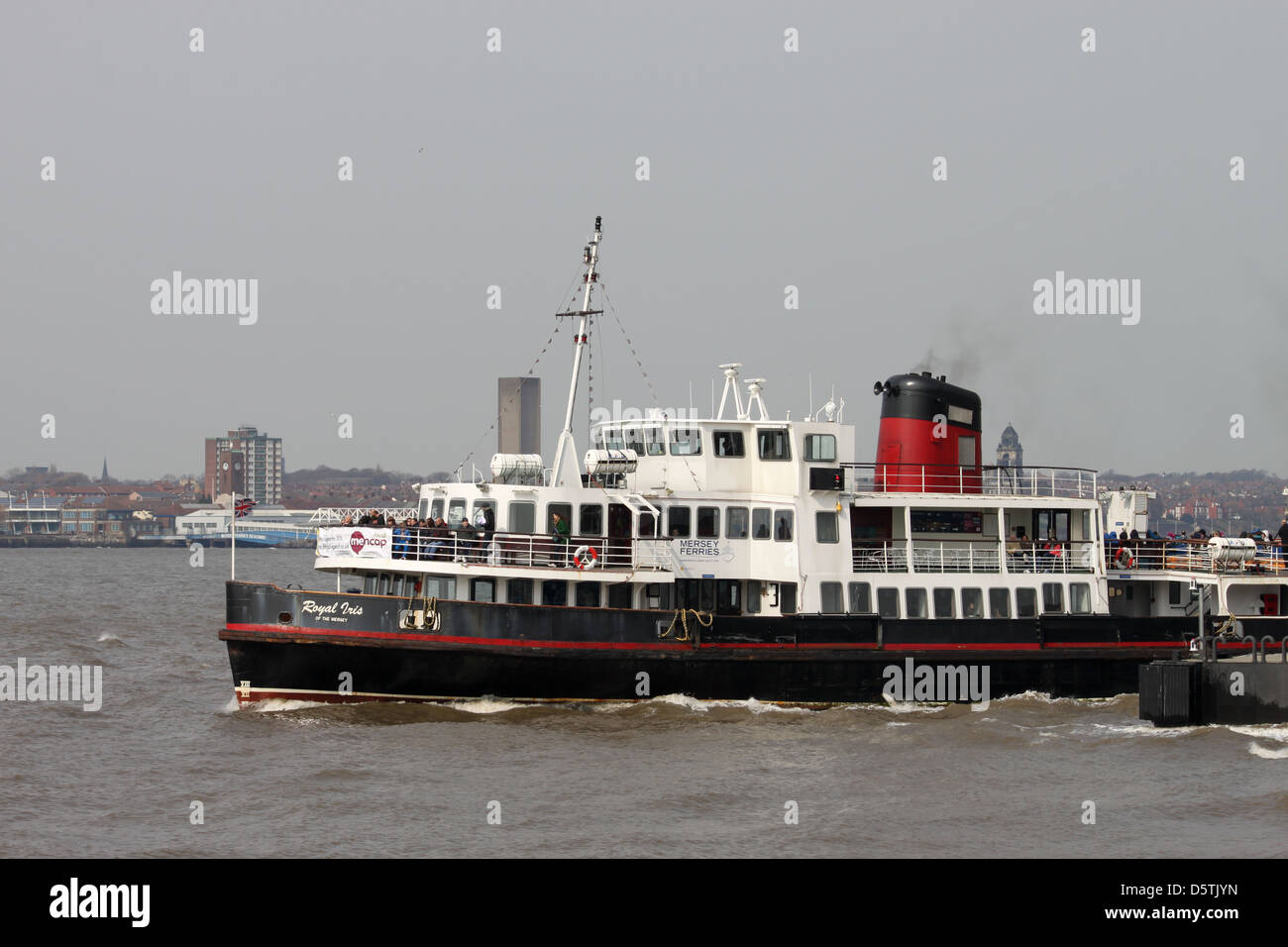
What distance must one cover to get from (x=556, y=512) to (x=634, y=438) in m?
3.03

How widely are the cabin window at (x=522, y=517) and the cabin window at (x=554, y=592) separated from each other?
112cm

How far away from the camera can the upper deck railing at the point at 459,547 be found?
2762 cm

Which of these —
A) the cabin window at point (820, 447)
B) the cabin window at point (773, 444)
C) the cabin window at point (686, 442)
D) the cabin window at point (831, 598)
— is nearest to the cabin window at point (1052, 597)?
the cabin window at point (831, 598)

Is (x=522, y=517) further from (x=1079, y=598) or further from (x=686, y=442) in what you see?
(x=1079, y=598)

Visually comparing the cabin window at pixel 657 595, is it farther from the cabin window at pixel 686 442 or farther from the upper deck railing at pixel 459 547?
the cabin window at pixel 686 442

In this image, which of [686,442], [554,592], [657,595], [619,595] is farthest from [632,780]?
[686,442]

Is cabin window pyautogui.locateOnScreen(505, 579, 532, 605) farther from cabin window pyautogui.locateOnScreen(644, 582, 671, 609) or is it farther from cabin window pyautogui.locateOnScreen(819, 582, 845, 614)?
cabin window pyautogui.locateOnScreen(819, 582, 845, 614)

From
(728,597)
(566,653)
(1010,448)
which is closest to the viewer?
(566,653)

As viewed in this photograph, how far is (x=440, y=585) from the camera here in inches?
1097

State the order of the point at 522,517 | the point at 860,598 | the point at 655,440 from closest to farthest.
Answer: the point at 522,517
the point at 860,598
the point at 655,440

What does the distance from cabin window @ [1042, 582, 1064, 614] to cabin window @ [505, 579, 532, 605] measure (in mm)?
11316

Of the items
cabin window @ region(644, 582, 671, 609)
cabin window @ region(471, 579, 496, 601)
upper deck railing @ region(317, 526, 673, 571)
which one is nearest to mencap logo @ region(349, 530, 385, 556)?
upper deck railing @ region(317, 526, 673, 571)

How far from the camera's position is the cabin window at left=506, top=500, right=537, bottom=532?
92.9ft
